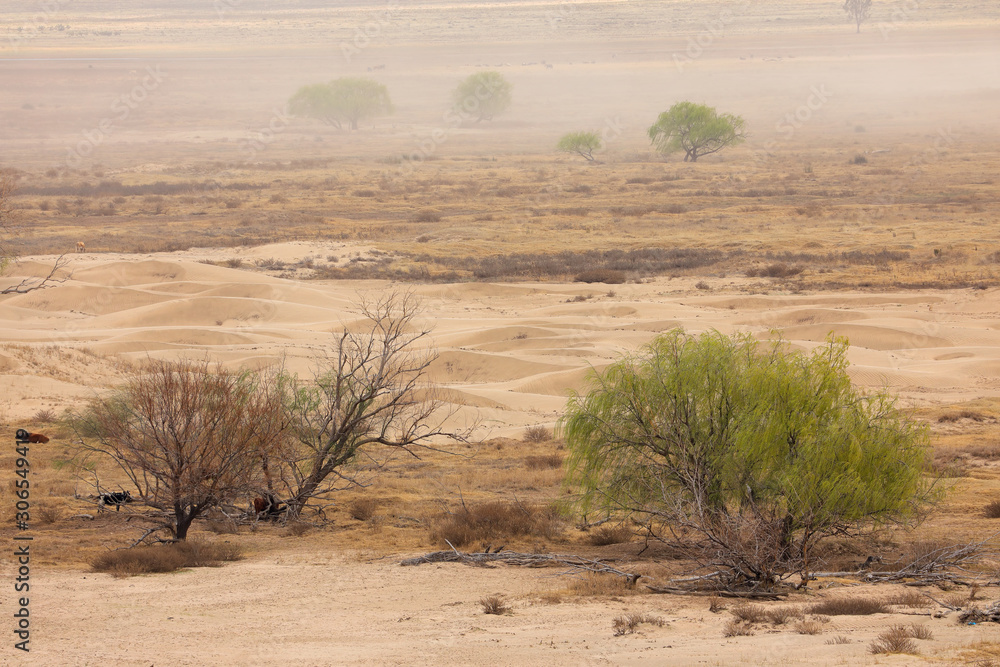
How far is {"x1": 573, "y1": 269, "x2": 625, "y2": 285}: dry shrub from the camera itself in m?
28.7

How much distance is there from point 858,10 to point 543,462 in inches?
5820

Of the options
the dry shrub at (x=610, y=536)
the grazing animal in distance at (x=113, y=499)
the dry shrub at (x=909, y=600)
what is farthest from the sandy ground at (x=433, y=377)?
the grazing animal in distance at (x=113, y=499)

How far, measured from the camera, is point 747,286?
27.5 m

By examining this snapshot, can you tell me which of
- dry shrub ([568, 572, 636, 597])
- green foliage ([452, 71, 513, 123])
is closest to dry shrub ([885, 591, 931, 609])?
dry shrub ([568, 572, 636, 597])

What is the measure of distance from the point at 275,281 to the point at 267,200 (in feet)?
66.6

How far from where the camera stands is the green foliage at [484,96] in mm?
98875

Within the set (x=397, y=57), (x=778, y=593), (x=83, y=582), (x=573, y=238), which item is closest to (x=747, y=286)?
(x=573, y=238)

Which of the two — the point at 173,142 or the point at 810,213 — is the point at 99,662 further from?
the point at 173,142

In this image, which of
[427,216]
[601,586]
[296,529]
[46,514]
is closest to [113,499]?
[46,514]

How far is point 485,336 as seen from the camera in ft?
76.8

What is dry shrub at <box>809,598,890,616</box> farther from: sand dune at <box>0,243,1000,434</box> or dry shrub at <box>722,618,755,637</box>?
sand dune at <box>0,243,1000,434</box>

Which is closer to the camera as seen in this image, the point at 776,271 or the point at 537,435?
Answer: the point at 537,435

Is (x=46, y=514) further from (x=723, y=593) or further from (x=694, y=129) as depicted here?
(x=694, y=129)

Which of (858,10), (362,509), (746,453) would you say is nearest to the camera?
(746,453)
